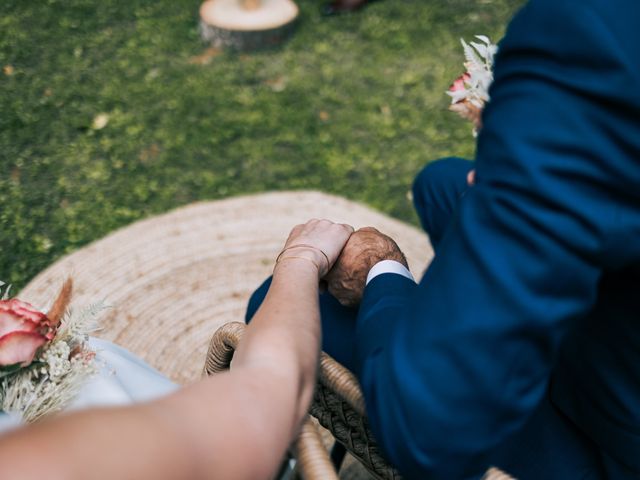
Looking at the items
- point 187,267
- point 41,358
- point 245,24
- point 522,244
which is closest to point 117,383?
point 41,358

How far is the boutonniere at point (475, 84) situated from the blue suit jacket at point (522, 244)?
0.53 metres

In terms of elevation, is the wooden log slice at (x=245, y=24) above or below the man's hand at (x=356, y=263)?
below

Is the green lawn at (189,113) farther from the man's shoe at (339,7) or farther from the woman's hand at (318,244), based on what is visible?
the woman's hand at (318,244)

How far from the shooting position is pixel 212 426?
2.41 ft

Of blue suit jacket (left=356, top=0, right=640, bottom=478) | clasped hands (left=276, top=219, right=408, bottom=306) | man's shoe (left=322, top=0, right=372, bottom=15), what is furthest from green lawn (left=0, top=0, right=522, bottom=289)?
blue suit jacket (left=356, top=0, right=640, bottom=478)

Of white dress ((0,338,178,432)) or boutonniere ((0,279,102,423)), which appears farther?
white dress ((0,338,178,432))

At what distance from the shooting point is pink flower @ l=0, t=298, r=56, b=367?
1154 millimetres

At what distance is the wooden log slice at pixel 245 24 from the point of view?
392 cm

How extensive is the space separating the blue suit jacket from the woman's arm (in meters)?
0.13

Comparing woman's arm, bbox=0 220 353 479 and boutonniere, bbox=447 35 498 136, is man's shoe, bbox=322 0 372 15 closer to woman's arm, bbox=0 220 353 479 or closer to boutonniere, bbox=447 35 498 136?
boutonniere, bbox=447 35 498 136

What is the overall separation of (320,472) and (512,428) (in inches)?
10.9

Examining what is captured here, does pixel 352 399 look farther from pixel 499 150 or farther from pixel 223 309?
pixel 223 309

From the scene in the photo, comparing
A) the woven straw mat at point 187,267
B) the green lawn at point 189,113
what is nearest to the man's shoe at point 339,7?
the green lawn at point 189,113

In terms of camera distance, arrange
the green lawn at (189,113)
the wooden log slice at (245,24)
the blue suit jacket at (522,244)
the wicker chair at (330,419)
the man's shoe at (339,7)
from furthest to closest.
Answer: the man's shoe at (339,7), the wooden log slice at (245,24), the green lawn at (189,113), the wicker chair at (330,419), the blue suit jacket at (522,244)
